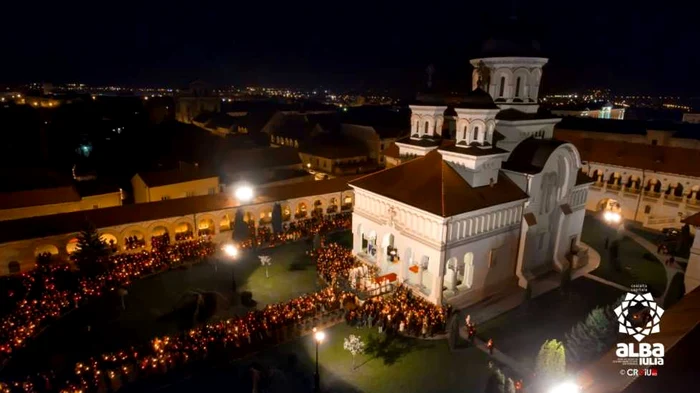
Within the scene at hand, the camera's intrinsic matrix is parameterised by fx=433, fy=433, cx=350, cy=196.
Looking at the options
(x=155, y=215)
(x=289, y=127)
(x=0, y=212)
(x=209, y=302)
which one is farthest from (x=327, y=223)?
(x=289, y=127)

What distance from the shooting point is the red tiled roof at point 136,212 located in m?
25.5

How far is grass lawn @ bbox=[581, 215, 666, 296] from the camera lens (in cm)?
2686

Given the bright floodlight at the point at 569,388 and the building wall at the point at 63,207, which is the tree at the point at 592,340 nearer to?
the bright floodlight at the point at 569,388

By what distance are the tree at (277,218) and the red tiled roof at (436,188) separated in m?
8.75

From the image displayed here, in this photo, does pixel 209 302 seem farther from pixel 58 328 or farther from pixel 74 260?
pixel 74 260

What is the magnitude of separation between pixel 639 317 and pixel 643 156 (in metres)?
26.0

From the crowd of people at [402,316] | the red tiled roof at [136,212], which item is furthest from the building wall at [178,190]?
the crowd of people at [402,316]

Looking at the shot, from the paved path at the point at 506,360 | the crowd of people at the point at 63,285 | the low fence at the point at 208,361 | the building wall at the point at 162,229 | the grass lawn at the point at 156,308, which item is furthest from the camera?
the building wall at the point at 162,229

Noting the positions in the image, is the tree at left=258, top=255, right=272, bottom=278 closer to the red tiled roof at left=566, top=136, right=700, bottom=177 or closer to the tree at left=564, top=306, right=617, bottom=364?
the tree at left=564, top=306, right=617, bottom=364

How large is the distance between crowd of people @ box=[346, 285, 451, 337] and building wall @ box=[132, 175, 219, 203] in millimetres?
20139

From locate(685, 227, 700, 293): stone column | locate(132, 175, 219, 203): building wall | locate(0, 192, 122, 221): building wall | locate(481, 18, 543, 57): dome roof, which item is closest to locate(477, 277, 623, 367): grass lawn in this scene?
locate(685, 227, 700, 293): stone column

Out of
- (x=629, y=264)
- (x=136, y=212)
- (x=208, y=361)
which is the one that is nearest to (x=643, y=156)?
(x=629, y=264)

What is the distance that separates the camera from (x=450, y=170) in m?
24.9

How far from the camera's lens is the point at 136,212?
29031 mm
